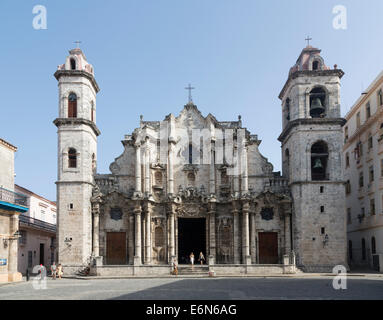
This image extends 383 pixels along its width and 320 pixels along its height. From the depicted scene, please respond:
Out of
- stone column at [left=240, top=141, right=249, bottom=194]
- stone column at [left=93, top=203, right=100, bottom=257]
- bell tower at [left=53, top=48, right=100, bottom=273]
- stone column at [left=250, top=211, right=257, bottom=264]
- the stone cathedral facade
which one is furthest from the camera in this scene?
stone column at [left=240, top=141, right=249, bottom=194]

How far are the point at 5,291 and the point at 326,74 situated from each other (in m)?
29.0

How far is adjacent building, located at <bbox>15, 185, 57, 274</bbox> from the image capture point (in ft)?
130

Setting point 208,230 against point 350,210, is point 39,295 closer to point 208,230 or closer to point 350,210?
point 208,230

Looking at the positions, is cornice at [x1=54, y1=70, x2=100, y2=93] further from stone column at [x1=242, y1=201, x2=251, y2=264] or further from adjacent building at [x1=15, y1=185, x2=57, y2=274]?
stone column at [x1=242, y1=201, x2=251, y2=264]

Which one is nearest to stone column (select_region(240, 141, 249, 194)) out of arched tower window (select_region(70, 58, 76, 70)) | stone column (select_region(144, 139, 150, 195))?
stone column (select_region(144, 139, 150, 195))

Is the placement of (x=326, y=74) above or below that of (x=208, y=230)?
above

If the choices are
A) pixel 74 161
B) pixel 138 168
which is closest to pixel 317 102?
pixel 138 168

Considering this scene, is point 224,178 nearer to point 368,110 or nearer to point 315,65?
point 315,65

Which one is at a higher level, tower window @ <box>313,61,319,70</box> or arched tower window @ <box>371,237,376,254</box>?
tower window @ <box>313,61,319,70</box>

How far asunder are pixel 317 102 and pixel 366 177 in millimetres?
8783

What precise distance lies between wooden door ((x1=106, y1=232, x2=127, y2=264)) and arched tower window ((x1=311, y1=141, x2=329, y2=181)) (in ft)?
56.0

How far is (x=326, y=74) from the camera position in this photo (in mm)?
38094

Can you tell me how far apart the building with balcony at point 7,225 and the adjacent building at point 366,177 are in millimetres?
27283
